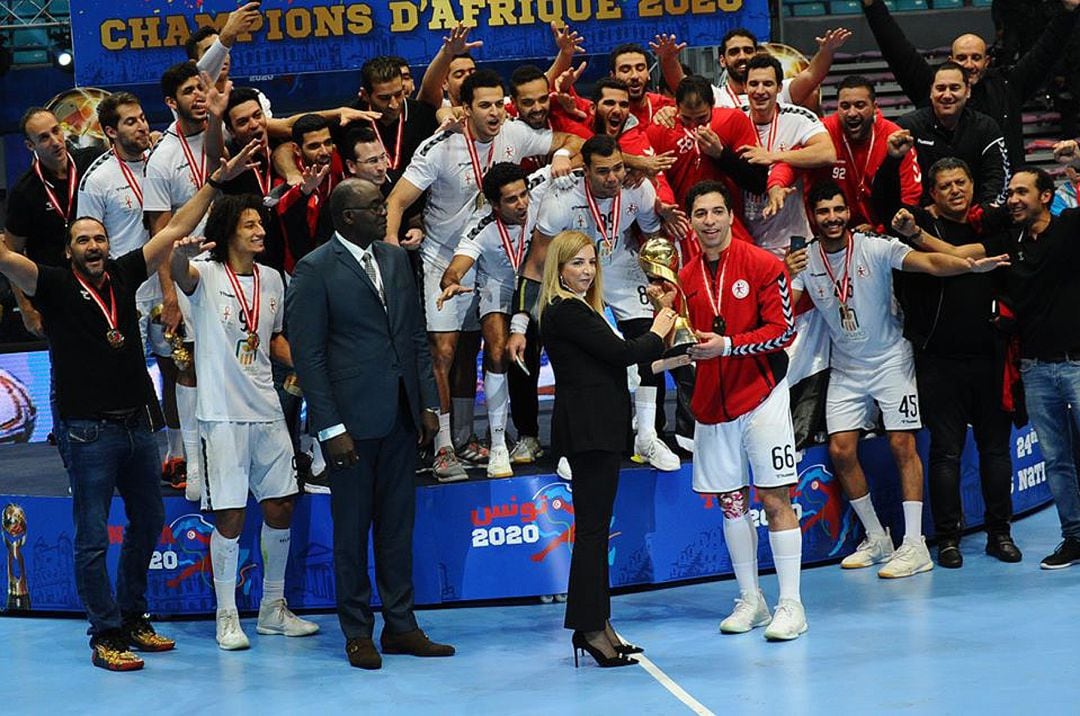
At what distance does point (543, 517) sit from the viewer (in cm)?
755

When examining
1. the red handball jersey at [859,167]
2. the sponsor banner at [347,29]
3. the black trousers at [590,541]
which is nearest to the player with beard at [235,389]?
the black trousers at [590,541]

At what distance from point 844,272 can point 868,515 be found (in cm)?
131

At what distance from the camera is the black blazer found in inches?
243

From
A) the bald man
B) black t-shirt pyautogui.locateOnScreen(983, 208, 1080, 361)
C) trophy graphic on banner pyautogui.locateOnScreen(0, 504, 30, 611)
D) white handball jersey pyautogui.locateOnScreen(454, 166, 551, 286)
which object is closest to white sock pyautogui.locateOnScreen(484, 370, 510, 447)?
white handball jersey pyautogui.locateOnScreen(454, 166, 551, 286)

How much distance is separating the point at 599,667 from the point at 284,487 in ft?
5.80

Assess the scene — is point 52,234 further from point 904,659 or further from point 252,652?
point 904,659

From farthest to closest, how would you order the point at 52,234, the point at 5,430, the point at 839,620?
the point at 5,430
the point at 52,234
the point at 839,620

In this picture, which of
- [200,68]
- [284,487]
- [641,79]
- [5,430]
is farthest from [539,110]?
[5,430]

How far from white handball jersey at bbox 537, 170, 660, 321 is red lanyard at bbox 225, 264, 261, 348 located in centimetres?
159

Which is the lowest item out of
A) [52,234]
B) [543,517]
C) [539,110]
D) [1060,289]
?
[543,517]

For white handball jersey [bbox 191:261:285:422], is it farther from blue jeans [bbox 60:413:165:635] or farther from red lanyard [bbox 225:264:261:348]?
blue jeans [bbox 60:413:165:635]

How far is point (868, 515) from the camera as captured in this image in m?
7.95

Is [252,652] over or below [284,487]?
below

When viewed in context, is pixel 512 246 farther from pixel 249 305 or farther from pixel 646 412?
pixel 249 305
